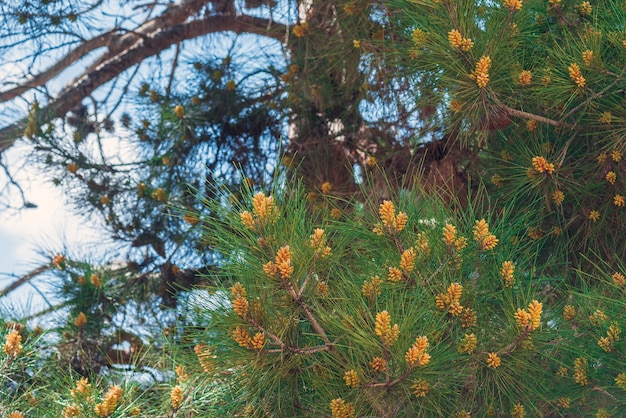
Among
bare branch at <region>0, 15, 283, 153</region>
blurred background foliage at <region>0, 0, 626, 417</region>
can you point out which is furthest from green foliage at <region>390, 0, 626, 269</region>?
bare branch at <region>0, 15, 283, 153</region>

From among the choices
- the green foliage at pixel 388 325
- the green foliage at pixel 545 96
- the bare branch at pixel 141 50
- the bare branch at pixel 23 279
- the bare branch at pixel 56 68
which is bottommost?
the green foliage at pixel 388 325

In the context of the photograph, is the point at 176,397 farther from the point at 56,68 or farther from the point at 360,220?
the point at 56,68

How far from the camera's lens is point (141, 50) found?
2.83m

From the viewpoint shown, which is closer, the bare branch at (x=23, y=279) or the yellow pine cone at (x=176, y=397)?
the yellow pine cone at (x=176, y=397)

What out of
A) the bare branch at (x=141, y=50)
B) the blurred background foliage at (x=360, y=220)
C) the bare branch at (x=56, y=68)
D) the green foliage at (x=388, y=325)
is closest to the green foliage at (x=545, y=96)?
the blurred background foliage at (x=360, y=220)

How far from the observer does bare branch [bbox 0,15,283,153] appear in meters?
2.65

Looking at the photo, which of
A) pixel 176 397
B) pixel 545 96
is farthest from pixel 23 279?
pixel 545 96

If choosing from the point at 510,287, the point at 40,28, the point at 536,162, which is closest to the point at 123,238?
the point at 40,28

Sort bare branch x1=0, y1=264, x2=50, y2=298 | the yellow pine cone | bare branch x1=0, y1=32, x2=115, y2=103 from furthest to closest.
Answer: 1. bare branch x1=0, y1=32, x2=115, y2=103
2. bare branch x1=0, y1=264, x2=50, y2=298
3. the yellow pine cone

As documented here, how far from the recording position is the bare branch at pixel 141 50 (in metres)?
2.65

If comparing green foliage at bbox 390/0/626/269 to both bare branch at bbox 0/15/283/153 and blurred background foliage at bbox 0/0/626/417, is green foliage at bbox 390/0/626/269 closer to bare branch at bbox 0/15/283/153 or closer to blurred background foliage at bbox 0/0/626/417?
blurred background foliage at bbox 0/0/626/417

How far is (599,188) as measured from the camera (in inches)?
62.0

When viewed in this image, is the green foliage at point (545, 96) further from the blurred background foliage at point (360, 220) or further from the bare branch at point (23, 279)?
the bare branch at point (23, 279)

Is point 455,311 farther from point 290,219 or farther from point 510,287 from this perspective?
point 290,219
